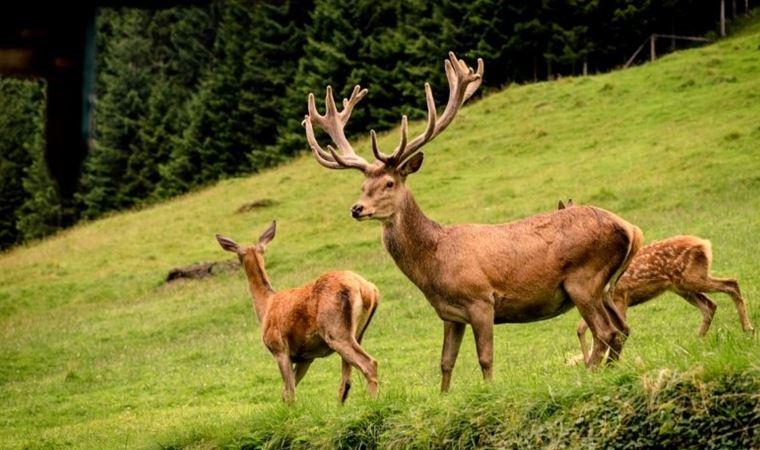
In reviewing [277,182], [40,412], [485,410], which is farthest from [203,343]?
[277,182]

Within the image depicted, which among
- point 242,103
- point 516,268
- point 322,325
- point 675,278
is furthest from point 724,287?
point 242,103

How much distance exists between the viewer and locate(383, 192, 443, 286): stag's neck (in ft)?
37.0

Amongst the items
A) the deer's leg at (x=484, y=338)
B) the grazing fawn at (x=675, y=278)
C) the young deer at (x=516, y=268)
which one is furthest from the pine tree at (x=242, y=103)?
the deer's leg at (x=484, y=338)

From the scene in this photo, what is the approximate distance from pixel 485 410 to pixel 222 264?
1961 centimetres

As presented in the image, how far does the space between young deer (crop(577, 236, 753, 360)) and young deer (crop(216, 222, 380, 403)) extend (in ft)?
11.1

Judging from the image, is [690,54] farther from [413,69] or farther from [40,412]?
[40,412]

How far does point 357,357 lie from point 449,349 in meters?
1.28

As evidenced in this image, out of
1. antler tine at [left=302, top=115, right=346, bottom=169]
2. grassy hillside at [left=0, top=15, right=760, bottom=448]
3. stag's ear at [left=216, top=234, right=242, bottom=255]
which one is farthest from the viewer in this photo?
stag's ear at [left=216, top=234, right=242, bottom=255]

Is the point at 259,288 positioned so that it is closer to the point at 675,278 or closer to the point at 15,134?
the point at 675,278

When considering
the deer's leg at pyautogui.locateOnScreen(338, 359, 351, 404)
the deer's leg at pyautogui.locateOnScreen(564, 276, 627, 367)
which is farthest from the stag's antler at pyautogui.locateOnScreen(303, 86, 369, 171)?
the deer's leg at pyautogui.locateOnScreen(564, 276, 627, 367)

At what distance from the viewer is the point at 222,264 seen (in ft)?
91.1

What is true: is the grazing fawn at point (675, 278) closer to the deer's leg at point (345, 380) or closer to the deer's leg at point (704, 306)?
the deer's leg at point (704, 306)

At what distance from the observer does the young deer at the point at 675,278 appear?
1462 cm

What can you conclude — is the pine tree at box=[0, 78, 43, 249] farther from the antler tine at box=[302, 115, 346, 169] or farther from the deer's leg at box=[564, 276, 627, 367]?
the antler tine at box=[302, 115, 346, 169]
